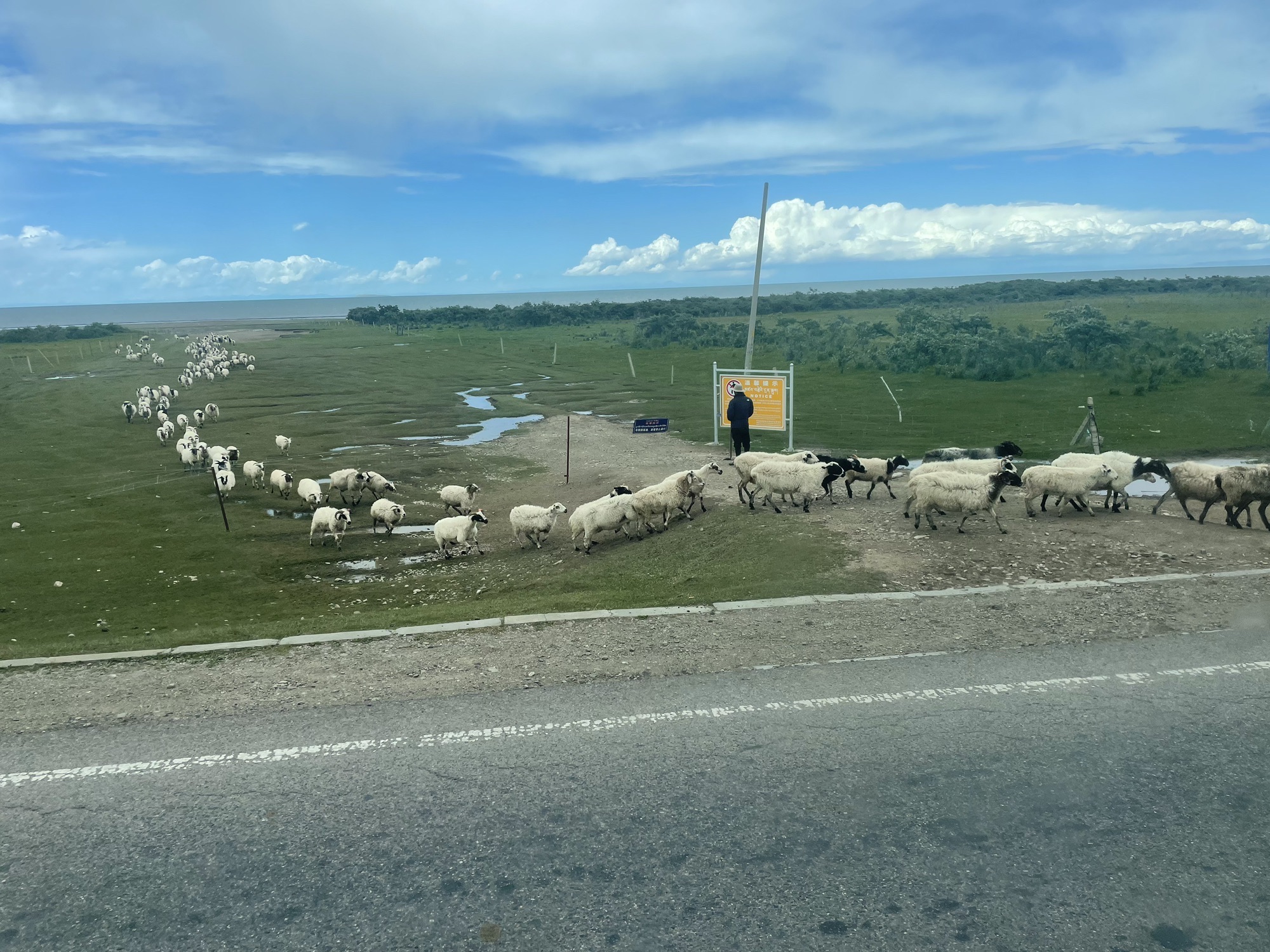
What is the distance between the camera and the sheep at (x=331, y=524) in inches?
697

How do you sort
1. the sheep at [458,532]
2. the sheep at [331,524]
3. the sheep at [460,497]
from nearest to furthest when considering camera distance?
the sheep at [458,532], the sheep at [331,524], the sheep at [460,497]

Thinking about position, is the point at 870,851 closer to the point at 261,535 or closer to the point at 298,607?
the point at 298,607

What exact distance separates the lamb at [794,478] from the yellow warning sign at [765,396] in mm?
6422

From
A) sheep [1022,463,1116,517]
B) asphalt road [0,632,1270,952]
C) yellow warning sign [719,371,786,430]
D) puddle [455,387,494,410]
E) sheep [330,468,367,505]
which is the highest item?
yellow warning sign [719,371,786,430]

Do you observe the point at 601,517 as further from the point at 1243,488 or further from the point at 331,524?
the point at 1243,488

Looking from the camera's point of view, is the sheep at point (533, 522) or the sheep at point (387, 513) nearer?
the sheep at point (533, 522)

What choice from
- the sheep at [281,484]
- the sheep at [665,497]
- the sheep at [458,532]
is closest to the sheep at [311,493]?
the sheep at [281,484]

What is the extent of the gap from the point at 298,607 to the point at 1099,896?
1150cm

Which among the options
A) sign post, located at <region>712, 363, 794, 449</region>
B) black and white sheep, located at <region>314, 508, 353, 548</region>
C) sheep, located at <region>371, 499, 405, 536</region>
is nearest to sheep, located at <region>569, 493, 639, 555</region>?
sheep, located at <region>371, 499, 405, 536</region>

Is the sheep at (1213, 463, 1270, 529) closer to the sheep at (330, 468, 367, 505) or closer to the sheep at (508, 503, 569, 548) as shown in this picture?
the sheep at (508, 503, 569, 548)

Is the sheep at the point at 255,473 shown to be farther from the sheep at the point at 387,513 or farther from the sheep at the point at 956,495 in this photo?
the sheep at the point at 956,495

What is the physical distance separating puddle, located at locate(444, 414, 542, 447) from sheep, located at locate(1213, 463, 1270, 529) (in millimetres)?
22021

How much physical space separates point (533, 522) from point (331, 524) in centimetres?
431

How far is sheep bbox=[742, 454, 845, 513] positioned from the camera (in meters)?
15.9
